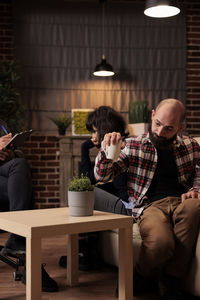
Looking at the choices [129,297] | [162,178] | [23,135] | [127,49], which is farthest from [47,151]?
[129,297]

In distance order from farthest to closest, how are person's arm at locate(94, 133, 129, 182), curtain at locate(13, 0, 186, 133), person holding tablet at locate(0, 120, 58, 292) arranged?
1. curtain at locate(13, 0, 186, 133)
2. person holding tablet at locate(0, 120, 58, 292)
3. person's arm at locate(94, 133, 129, 182)

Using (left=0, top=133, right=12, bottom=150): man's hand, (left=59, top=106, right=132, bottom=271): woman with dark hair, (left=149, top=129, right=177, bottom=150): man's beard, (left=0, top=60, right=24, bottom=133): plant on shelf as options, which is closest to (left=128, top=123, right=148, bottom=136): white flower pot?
(left=0, top=60, right=24, bottom=133): plant on shelf

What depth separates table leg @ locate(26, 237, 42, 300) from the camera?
148cm

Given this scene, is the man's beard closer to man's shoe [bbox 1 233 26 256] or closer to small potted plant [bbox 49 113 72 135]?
man's shoe [bbox 1 233 26 256]

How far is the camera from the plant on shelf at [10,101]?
4422 millimetres

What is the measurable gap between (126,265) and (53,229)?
1.38ft

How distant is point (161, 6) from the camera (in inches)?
108

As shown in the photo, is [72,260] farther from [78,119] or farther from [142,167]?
[78,119]

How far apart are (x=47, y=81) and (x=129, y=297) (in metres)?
3.75

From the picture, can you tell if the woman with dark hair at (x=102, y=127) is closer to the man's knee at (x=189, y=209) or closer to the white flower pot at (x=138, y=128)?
the man's knee at (x=189, y=209)

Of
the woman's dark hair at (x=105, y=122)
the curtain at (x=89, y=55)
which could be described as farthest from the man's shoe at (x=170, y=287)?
the curtain at (x=89, y=55)

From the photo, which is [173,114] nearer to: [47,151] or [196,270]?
[196,270]

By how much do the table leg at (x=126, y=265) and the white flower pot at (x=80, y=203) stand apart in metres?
0.19

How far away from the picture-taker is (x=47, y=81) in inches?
200
